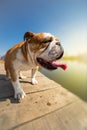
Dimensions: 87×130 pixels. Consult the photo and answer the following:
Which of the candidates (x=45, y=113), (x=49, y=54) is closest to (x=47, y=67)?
(x=49, y=54)

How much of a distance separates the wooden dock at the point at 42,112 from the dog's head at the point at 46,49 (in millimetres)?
282

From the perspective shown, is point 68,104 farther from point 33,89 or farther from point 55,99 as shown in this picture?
point 33,89

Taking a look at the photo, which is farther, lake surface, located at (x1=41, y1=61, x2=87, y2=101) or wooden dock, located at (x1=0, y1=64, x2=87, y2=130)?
lake surface, located at (x1=41, y1=61, x2=87, y2=101)

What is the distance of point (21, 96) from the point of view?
1020 mm

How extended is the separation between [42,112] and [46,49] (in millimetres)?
458

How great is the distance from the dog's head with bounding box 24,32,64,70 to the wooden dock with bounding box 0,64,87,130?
0.28m

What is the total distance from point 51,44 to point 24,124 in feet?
1.95

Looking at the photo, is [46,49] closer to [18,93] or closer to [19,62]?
[19,62]

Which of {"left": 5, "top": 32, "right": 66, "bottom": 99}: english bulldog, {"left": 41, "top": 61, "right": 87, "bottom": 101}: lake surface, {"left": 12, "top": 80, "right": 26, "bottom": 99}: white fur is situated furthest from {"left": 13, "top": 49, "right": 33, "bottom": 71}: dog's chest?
{"left": 41, "top": 61, "right": 87, "bottom": 101}: lake surface

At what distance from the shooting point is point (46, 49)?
98cm

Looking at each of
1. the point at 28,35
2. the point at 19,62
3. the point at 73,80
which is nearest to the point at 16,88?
the point at 19,62

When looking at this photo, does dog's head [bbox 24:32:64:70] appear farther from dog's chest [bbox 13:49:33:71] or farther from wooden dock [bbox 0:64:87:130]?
wooden dock [bbox 0:64:87:130]

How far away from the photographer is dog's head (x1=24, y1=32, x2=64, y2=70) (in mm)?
980

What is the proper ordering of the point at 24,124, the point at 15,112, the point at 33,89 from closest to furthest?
the point at 24,124 < the point at 15,112 < the point at 33,89
